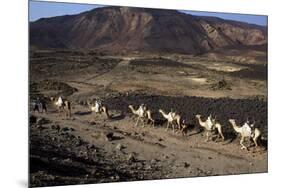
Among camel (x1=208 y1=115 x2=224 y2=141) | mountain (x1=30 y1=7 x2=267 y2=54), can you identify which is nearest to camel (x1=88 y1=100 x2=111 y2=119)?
mountain (x1=30 y1=7 x2=267 y2=54)

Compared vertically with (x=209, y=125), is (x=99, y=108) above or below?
above

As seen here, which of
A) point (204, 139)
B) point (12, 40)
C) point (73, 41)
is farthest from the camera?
point (204, 139)

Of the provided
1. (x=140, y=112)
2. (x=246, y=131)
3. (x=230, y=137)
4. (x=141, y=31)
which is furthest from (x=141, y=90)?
(x=246, y=131)

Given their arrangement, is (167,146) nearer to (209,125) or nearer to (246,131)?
(209,125)

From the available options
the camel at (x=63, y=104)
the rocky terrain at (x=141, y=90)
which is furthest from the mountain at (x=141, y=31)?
Result: the camel at (x=63, y=104)

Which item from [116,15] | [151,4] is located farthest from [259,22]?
[116,15]

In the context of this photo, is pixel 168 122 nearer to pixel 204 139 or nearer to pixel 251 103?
pixel 204 139
